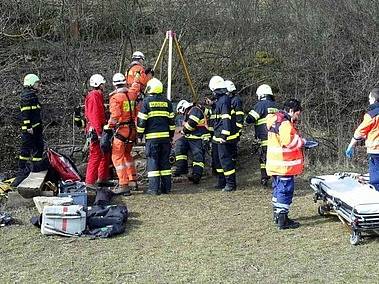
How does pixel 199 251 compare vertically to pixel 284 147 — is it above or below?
below

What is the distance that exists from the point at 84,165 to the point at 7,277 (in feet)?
17.8

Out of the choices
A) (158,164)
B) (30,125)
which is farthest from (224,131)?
(30,125)

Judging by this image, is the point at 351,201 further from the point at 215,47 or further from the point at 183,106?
the point at 215,47

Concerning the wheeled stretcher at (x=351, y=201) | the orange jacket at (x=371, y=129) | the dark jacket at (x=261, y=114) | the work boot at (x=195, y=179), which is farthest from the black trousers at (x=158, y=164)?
the orange jacket at (x=371, y=129)

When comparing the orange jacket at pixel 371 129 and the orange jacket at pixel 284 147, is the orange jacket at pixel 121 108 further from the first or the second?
the orange jacket at pixel 371 129

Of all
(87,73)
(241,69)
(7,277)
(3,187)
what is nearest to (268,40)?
(241,69)

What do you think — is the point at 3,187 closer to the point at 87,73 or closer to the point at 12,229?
the point at 12,229

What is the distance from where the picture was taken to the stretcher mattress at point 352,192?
8.37 m

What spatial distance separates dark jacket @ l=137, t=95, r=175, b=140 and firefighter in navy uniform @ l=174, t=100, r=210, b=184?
2.81ft

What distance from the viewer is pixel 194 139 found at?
1232 centimetres

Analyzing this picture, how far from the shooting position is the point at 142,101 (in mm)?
11586

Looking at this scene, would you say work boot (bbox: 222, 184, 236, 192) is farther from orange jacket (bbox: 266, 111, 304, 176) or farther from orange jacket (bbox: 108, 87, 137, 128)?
orange jacket (bbox: 266, 111, 304, 176)

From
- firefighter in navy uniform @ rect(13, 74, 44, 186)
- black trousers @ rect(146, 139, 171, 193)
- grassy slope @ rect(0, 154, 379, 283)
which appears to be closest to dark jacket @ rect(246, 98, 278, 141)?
black trousers @ rect(146, 139, 171, 193)

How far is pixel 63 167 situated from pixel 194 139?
2.50 metres
